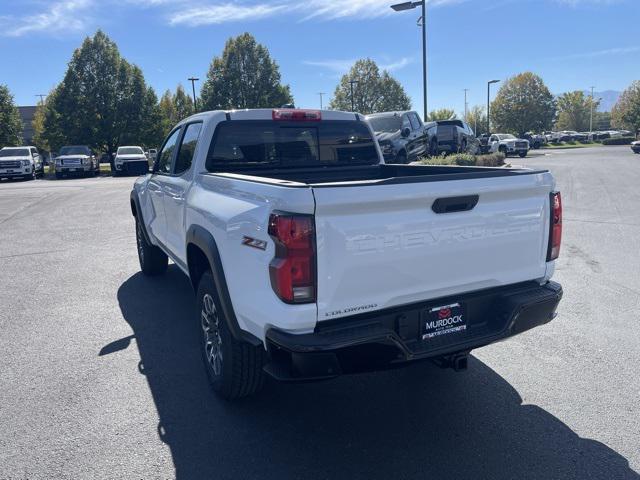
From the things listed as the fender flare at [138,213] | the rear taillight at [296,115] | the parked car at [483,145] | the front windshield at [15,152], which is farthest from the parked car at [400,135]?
the front windshield at [15,152]

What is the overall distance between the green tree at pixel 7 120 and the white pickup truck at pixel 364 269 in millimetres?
50059

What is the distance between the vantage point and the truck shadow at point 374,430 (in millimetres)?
2973

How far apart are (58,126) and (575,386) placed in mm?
46402

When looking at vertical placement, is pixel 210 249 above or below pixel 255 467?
above

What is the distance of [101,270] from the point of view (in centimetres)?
778

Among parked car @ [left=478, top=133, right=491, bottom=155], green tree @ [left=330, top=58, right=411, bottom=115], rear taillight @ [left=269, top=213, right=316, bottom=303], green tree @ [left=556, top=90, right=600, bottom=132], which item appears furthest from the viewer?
green tree @ [left=556, top=90, right=600, bottom=132]

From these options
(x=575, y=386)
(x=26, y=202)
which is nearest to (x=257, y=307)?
(x=575, y=386)

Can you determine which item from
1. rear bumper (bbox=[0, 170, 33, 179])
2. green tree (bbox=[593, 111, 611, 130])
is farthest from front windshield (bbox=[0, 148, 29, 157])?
green tree (bbox=[593, 111, 611, 130])

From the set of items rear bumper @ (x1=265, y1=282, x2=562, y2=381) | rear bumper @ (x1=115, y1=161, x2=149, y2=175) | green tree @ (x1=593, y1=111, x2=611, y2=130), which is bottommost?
rear bumper @ (x1=265, y1=282, x2=562, y2=381)

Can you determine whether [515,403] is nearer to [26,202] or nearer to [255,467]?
[255,467]

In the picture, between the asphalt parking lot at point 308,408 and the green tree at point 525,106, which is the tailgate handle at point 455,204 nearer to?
the asphalt parking lot at point 308,408

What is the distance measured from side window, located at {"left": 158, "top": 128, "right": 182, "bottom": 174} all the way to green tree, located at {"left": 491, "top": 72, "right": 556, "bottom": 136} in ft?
270

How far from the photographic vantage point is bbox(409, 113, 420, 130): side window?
19109 mm

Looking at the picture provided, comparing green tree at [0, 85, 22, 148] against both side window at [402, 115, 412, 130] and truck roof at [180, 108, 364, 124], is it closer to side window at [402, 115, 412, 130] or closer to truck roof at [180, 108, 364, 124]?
side window at [402, 115, 412, 130]
